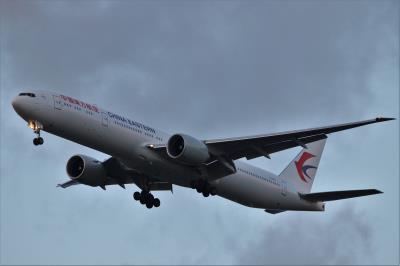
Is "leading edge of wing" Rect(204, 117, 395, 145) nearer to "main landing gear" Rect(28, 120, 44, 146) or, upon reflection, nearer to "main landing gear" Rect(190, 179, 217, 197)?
"main landing gear" Rect(190, 179, 217, 197)

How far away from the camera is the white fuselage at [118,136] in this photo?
37719 millimetres

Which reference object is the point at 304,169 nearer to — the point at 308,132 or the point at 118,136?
the point at 308,132

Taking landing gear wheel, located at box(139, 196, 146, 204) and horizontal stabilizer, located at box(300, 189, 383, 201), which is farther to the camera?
landing gear wheel, located at box(139, 196, 146, 204)

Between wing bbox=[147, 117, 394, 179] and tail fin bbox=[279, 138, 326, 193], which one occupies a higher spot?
tail fin bbox=[279, 138, 326, 193]

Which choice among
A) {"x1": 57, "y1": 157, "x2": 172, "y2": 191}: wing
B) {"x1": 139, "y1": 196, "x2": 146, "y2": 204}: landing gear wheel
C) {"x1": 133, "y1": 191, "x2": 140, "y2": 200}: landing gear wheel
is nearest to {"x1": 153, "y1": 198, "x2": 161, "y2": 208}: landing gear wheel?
{"x1": 139, "y1": 196, "x2": 146, "y2": 204}: landing gear wheel

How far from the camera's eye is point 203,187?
41.2m

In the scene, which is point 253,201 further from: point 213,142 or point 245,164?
point 213,142

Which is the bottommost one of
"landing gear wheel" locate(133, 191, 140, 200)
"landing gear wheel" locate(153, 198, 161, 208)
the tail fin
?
"landing gear wheel" locate(153, 198, 161, 208)

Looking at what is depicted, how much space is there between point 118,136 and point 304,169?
1514 cm

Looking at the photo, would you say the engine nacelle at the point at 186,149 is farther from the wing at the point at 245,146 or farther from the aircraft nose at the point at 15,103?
the aircraft nose at the point at 15,103

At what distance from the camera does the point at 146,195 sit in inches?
1769

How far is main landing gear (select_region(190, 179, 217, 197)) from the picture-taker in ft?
135

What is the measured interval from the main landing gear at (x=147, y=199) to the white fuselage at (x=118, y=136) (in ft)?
11.6

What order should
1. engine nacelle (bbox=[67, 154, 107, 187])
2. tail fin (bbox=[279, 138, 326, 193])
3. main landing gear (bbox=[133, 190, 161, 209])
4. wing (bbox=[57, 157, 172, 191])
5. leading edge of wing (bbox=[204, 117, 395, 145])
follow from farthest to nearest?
1. tail fin (bbox=[279, 138, 326, 193])
2. main landing gear (bbox=[133, 190, 161, 209])
3. wing (bbox=[57, 157, 172, 191])
4. engine nacelle (bbox=[67, 154, 107, 187])
5. leading edge of wing (bbox=[204, 117, 395, 145])
